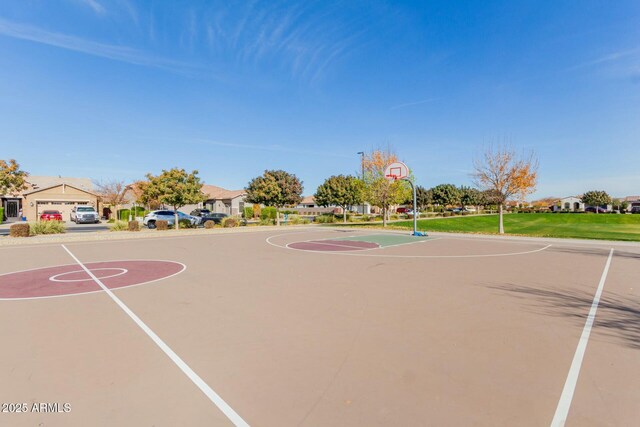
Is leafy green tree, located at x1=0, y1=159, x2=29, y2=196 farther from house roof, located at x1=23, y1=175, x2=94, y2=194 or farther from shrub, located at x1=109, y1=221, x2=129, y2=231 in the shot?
house roof, located at x1=23, y1=175, x2=94, y2=194

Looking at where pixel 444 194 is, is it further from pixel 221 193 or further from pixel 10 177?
pixel 10 177

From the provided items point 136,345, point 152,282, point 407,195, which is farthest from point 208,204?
point 136,345

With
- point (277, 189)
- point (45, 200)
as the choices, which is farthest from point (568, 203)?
point (45, 200)

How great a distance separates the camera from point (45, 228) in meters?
22.1

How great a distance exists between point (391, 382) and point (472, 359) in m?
1.32

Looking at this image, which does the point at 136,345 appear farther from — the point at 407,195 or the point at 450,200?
the point at 450,200

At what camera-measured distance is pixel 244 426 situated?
113 inches

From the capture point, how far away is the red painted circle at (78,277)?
25.3 feet

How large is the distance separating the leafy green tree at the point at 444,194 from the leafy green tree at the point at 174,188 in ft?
206

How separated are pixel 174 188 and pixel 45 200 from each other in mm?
29214

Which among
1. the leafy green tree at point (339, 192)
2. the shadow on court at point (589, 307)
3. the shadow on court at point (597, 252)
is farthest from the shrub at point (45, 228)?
the shadow on court at point (597, 252)

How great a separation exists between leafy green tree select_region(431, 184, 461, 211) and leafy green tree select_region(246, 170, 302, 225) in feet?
169

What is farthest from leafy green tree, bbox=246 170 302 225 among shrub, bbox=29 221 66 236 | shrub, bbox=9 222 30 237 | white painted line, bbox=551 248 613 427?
white painted line, bbox=551 248 613 427

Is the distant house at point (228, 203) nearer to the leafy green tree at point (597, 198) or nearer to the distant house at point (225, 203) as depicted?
the distant house at point (225, 203)
